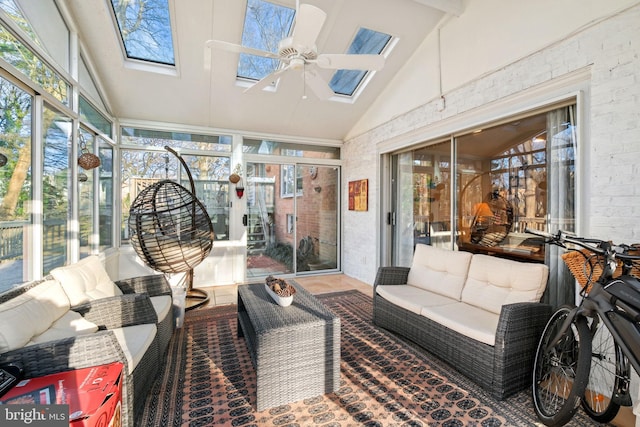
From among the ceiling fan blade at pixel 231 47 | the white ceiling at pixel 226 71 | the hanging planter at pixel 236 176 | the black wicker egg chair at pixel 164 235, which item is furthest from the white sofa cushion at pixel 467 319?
the hanging planter at pixel 236 176

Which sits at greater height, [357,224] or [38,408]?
[357,224]

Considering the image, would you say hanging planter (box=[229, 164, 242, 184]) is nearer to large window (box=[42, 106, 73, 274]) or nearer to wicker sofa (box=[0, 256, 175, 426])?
large window (box=[42, 106, 73, 274])

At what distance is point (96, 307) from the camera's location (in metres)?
2.28

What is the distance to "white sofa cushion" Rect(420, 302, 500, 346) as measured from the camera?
2.25m

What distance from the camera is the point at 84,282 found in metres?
2.52

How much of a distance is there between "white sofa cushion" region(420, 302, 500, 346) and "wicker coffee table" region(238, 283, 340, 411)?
37.6 inches

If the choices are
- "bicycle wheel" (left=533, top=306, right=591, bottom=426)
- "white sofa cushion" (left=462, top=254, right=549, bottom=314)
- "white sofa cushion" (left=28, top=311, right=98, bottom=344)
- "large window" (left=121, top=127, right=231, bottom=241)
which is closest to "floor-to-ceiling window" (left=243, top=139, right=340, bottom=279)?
"large window" (left=121, top=127, right=231, bottom=241)

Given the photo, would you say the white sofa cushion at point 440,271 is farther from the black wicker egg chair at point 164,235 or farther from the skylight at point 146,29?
the skylight at point 146,29

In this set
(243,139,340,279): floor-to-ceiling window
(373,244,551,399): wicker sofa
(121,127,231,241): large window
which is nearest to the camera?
(373,244,551,399): wicker sofa

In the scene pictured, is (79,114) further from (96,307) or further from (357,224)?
(357,224)

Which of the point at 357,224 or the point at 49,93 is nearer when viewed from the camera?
the point at 49,93

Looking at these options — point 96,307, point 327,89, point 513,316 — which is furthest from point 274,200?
point 513,316

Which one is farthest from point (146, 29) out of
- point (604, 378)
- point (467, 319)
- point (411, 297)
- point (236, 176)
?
point (604, 378)

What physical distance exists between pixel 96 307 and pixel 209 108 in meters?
3.38
